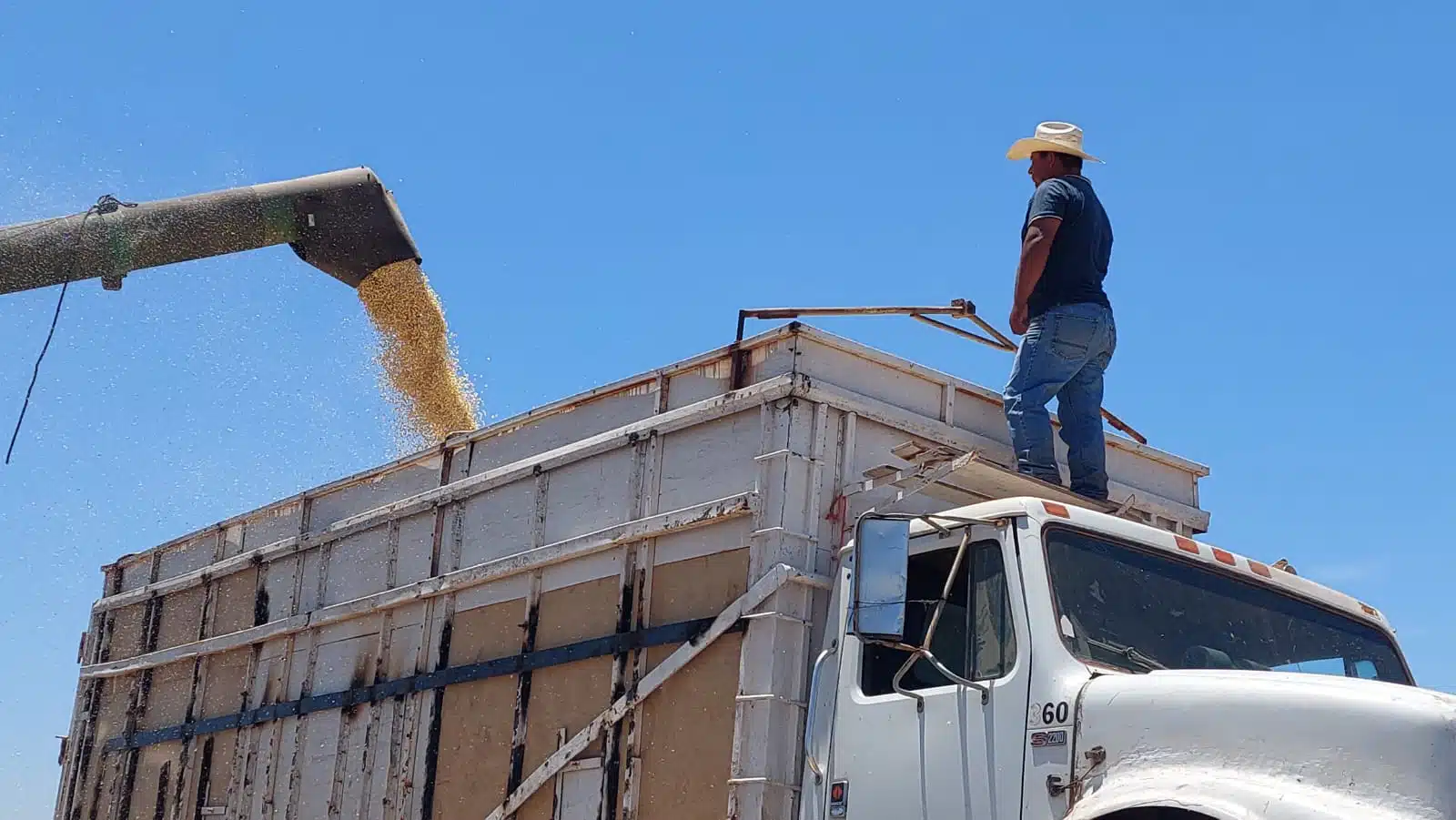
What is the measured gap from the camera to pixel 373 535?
8.48 m

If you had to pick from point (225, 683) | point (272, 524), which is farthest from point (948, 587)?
point (225, 683)

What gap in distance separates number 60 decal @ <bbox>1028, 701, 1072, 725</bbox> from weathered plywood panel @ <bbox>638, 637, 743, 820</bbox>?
142cm

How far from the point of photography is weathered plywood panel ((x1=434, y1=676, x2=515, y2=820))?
705 cm

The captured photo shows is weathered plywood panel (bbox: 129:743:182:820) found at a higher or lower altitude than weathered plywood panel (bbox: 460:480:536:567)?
lower

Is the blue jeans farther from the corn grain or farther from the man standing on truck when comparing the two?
the corn grain

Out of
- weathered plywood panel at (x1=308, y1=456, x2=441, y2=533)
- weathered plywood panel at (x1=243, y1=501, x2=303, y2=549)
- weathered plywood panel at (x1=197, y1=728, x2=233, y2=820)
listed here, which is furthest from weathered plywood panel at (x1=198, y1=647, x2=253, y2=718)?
weathered plywood panel at (x1=308, y1=456, x2=441, y2=533)

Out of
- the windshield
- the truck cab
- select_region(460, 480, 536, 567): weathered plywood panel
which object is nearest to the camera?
the truck cab

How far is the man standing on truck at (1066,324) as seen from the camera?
675cm

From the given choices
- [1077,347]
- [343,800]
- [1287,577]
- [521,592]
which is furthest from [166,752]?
[1287,577]

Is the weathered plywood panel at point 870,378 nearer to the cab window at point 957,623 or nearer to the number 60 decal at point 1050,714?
the cab window at point 957,623

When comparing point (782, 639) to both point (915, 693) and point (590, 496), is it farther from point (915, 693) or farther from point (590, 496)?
point (590, 496)

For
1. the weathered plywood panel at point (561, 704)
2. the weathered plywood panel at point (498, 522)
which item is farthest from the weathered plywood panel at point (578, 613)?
the weathered plywood panel at point (498, 522)

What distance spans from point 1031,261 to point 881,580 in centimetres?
240

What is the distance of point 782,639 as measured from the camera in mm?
5820
